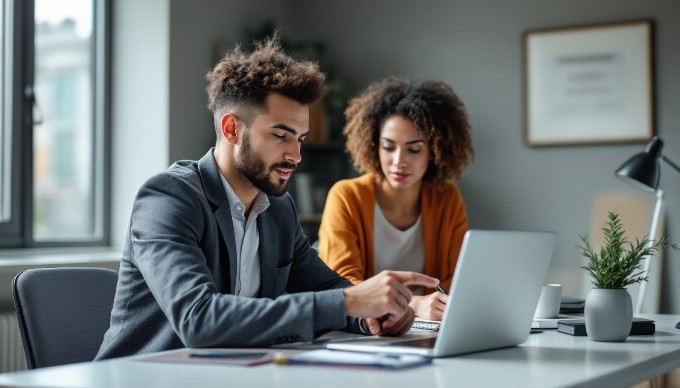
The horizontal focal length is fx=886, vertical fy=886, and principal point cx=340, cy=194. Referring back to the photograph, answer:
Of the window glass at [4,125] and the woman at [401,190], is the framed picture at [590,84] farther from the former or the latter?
the window glass at [4,125]

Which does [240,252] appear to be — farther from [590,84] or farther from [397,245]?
[590,84]

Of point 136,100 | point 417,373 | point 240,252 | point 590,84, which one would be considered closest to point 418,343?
point 417,373

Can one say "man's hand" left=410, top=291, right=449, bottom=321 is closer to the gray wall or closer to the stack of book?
the stack of book

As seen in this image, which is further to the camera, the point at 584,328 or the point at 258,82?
the point at 258,82

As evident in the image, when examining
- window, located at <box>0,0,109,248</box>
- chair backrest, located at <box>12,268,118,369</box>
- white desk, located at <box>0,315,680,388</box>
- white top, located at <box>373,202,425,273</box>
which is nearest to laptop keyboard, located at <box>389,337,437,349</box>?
white desk, located at <box>0,315,680,388</box>

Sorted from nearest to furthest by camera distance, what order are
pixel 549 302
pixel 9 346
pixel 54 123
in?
1. pixel 549 302
2. pixel 9 346
3. pixel 54 123

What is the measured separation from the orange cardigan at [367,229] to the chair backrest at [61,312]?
0.84 metres

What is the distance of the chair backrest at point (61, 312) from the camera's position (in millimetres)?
1793

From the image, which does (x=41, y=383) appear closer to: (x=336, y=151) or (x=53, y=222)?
(x=53, y=222)

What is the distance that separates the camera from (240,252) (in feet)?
6.36

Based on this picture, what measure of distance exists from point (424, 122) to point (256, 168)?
1.13 metres

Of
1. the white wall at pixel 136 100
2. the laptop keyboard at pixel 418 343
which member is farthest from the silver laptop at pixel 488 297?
the white wall at pixel 136 100

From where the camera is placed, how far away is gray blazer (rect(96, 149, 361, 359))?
4.92ft

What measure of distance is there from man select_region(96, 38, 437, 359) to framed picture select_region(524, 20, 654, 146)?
2.47 meters
